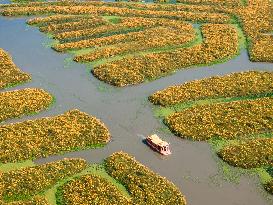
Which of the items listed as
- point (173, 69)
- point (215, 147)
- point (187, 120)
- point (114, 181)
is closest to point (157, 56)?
point (173, 69)

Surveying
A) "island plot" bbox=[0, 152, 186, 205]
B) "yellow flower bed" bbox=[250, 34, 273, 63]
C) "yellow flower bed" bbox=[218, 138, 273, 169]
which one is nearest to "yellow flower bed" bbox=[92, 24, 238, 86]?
"yellow flower bed" bbox=[250, 34, 273, 63]

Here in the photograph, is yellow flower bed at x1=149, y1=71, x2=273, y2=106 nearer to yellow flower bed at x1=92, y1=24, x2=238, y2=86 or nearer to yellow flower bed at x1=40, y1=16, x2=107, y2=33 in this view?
yellow flower bed at x1=92, y1=24, x2=238, y2=86

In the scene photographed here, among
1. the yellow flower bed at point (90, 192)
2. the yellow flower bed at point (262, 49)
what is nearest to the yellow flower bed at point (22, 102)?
the yellow flower bed at point (90, 192)

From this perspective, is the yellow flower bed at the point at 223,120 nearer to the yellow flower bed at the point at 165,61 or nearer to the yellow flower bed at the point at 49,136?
the yellow flower bed at the point at 49,136

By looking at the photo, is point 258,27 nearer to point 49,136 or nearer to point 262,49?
point 262,49

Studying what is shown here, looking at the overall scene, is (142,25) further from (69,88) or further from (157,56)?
(69,88)

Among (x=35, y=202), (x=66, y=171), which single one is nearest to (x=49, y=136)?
(x=66, y=171)
